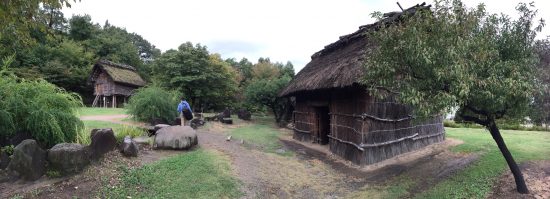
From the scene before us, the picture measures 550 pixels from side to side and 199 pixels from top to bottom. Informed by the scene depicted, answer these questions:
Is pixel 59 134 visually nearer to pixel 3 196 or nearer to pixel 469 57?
pixel 3 196

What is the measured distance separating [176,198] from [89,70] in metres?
30.2

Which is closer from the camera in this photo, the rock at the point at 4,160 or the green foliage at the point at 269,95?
the rock at the point at 4,160

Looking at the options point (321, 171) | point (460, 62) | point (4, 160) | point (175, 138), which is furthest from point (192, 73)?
point (460, 62)

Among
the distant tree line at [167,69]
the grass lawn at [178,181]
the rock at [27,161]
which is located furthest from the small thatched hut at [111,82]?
the rock at [27,161]

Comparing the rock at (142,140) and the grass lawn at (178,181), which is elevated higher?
the rock at (142,140)

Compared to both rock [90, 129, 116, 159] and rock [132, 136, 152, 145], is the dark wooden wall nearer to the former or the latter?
rock [132, 136, 152, 145]

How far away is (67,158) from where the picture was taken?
6109 millimetres

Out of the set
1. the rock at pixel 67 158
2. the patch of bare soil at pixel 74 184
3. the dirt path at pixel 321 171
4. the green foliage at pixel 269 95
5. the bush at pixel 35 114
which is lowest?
the dirt path at pixel 321 171

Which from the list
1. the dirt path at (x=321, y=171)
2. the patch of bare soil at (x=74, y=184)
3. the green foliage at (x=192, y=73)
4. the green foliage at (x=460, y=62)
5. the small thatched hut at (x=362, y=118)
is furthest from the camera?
the green foliage at (x=192, y=73)

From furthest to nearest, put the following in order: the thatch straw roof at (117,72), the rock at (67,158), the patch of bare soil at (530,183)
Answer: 1. the thatch straw roof at (117,72)
2. the rock at (67,158)
3. the patch of bare soil at (530,183)

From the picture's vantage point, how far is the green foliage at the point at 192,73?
71.3 feet

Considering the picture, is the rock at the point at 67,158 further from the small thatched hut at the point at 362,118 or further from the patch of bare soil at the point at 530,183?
the patch of bare soil at the point at 530,183

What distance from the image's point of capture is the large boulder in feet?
29.8

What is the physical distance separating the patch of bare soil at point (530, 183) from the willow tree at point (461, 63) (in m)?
0.21
